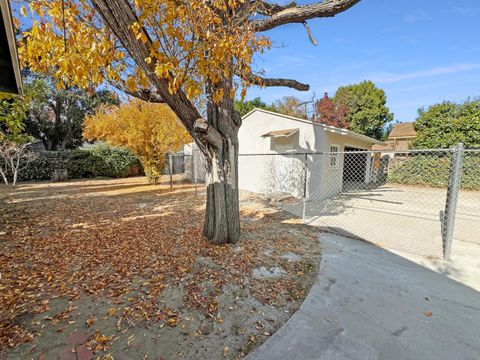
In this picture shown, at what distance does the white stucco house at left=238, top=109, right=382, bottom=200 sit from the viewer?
8875 millimetres

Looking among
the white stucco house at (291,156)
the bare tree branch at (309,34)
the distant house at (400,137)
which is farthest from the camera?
the distant house at (400,137)

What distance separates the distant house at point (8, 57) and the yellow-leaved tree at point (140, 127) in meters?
7.14

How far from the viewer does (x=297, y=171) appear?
9.18m

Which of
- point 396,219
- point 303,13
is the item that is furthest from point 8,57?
point 396,219

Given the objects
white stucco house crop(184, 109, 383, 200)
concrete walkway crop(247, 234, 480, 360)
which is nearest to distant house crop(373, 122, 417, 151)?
white stucco house crop(184, 109, 383, 200)

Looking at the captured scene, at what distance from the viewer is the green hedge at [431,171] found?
11281 mm

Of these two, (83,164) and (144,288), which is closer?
(144,288)

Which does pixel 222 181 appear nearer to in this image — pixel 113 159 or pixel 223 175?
pixel 223 175

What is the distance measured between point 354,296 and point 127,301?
107 inches

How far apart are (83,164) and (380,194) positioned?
60.2 ft

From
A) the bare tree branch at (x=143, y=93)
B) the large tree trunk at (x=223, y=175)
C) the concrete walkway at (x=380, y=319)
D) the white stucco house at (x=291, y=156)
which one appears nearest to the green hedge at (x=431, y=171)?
the white stucco house at (x=291, y=156)

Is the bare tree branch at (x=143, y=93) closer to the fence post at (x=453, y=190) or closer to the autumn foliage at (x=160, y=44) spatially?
the autumn foliage at (x=160, y=44)

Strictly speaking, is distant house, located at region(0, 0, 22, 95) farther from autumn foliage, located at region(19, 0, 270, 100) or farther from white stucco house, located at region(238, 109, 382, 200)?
white stucco house, located at region(238, 109, 382, 200)

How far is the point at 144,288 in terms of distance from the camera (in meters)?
2.73
